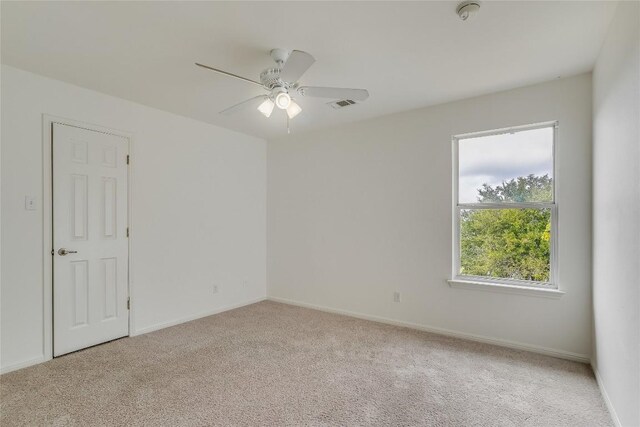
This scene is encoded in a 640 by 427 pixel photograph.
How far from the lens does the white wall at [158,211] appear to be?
2.67 meters

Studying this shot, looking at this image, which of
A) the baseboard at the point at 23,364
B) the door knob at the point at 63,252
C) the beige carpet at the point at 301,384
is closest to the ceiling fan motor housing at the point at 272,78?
the beige carpet at the point at 301,384

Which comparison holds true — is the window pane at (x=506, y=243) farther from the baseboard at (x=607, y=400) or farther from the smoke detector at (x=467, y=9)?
the smoke detector at (x=467, y=9)

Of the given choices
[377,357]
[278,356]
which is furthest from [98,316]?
[377,357]

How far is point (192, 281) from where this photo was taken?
4.05 m

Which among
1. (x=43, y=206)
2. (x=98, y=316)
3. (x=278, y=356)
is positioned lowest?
(x=278, y=356)

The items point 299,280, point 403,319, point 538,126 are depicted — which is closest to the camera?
point 538,126

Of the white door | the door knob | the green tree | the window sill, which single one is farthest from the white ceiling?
the window sill

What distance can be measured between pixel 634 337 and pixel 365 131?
123 inches

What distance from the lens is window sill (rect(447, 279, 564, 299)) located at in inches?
115

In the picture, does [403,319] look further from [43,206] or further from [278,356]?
[43,206]

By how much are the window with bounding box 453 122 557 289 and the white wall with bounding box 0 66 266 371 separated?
2.87 metres

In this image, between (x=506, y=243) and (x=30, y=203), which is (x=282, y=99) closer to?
(x=30, y=203)

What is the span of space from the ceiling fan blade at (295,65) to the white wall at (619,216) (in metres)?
1.69

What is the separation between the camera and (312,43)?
2273 millimetres
